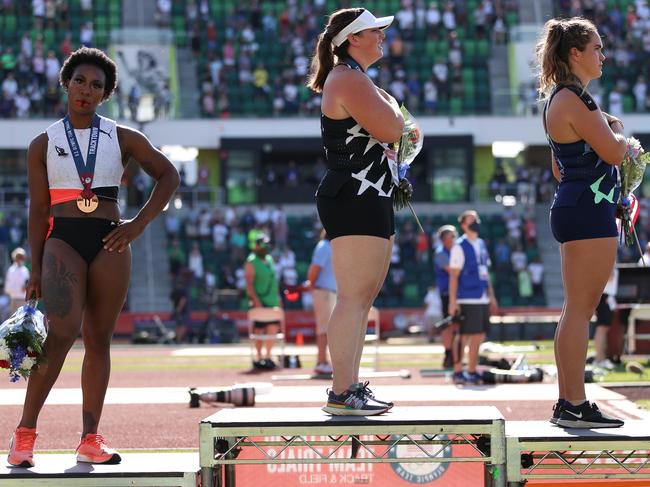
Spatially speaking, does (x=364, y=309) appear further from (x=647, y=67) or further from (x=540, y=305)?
(x=647, y=67)

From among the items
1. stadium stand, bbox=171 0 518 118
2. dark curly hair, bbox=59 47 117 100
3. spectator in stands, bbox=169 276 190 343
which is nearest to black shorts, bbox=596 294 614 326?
dark curly hair, bbox=59 47 117 100

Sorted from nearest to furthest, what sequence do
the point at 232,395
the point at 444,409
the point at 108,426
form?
the point at 444,409
the point at 108,426
the point at 232,395

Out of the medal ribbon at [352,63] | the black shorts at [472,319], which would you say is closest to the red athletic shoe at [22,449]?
the medal ribbon at [352,63]

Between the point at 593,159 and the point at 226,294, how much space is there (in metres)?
23.8

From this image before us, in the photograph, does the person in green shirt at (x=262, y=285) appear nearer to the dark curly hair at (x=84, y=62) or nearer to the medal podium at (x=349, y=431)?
the dark curly hair at (x=84, y=62)

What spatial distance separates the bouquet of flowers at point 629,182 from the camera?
6.76 meters

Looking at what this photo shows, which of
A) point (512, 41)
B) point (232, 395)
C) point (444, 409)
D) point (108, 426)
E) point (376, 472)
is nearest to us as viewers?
point (444, 409)

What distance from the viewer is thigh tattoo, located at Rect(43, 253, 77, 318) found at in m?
6.20

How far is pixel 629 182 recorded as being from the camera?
6.80 metres

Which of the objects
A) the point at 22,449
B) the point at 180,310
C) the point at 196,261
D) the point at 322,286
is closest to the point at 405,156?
the point at 22,449

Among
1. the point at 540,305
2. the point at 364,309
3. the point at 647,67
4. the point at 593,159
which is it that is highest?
the point at 647,67

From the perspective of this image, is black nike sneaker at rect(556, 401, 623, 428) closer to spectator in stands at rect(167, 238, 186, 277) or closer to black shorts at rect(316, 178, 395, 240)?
black shorts at rect(316, 178, 395, 240)

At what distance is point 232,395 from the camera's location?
476 inches

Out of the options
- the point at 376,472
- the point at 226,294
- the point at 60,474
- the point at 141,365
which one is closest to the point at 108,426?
the point at 376,472
